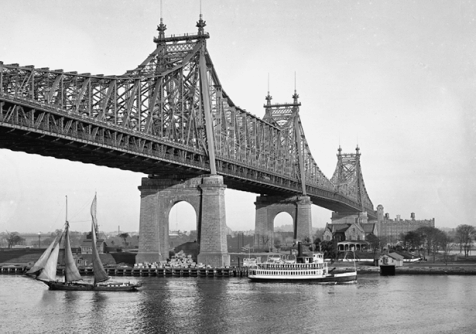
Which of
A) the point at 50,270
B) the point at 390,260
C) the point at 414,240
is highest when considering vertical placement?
the point at 414,240

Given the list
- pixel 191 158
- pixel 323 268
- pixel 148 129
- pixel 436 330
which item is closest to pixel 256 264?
pixel 323 268

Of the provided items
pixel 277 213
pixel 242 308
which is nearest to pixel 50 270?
pixel 242 308

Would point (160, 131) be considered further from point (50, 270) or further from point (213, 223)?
point (50, 270)

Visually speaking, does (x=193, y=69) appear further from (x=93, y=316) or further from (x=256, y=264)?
(x=93, y=316)

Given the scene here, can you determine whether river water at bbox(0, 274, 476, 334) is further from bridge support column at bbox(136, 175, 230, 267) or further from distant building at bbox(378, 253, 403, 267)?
distant building at bbox(378, 253, 403, 267)

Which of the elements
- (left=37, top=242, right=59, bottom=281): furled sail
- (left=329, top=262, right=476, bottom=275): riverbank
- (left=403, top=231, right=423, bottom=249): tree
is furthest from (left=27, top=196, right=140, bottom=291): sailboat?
(left=403, top=231, right=423, bottom=249): tree

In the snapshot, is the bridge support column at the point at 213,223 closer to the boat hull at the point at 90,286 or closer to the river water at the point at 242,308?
the river water at the point at 242,308
